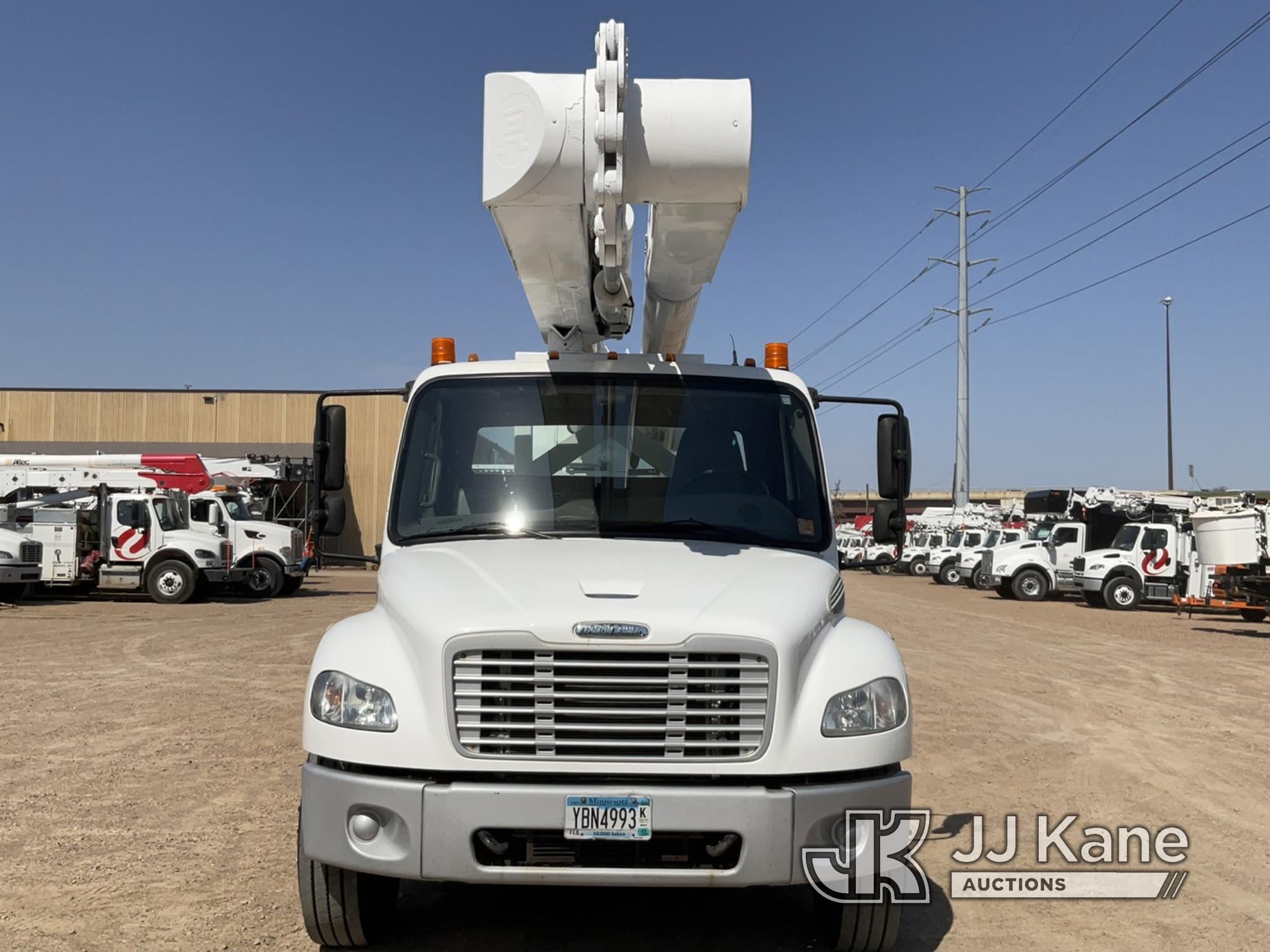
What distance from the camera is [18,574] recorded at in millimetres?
21703

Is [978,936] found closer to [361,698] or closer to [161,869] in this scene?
[361,698]

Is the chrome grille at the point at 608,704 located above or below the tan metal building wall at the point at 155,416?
below

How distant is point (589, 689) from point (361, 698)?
0.80 m

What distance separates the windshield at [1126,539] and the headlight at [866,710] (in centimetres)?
2407

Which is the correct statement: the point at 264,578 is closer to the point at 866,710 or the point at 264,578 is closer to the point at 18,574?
the point at 18,574

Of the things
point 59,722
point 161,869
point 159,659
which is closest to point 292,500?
point 159,659

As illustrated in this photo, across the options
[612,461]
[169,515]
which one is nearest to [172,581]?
[169,515]

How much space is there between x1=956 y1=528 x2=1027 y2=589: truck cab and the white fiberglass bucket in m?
10.9

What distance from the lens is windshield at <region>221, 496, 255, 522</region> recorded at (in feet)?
82.3

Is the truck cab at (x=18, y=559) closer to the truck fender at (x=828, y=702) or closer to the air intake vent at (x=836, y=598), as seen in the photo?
the air intake vent at (x=836, y=598)

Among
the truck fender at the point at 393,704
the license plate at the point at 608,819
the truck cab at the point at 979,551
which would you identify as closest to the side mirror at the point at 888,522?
the license plate at the point at 608,819

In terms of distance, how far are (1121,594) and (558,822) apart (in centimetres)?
2515

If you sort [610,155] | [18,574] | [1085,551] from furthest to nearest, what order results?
[1085,551], [18,574], [610,155]

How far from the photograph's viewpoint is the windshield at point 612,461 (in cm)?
493
